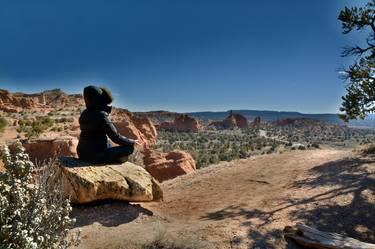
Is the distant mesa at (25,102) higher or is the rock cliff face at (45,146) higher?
the distant mesa at (25,102)

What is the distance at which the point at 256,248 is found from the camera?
6953 millimetres

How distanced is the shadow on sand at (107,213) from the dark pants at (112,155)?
1.02 m

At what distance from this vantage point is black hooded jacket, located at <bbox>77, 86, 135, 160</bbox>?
886cm

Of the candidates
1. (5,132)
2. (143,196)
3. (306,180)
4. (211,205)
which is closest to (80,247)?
(143,196)

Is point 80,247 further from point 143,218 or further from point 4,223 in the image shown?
point 4,223

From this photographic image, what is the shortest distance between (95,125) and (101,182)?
1377 mm

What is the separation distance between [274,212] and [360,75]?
5852mm

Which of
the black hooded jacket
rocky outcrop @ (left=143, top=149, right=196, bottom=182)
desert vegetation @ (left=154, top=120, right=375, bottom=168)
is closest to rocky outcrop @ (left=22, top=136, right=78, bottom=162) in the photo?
rocky outcrop @ (left=143, top=149, right=196, bottom=182)

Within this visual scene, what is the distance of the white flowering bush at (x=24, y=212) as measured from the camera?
14.9 ft

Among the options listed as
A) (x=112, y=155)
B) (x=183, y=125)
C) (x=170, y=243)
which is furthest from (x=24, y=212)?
(x=183, y=125)

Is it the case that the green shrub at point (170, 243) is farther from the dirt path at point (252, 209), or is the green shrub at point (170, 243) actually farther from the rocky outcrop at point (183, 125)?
the rocky outcrop at point (183, 125)

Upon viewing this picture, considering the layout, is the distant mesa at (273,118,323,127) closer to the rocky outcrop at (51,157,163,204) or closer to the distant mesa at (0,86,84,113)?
the distant mesa at (0,86,84,113)

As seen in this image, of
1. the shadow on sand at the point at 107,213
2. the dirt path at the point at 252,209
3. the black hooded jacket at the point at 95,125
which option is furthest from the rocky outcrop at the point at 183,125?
the shadow on sand at the point at 107,213

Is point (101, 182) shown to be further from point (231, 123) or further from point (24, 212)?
point (231, 123)
